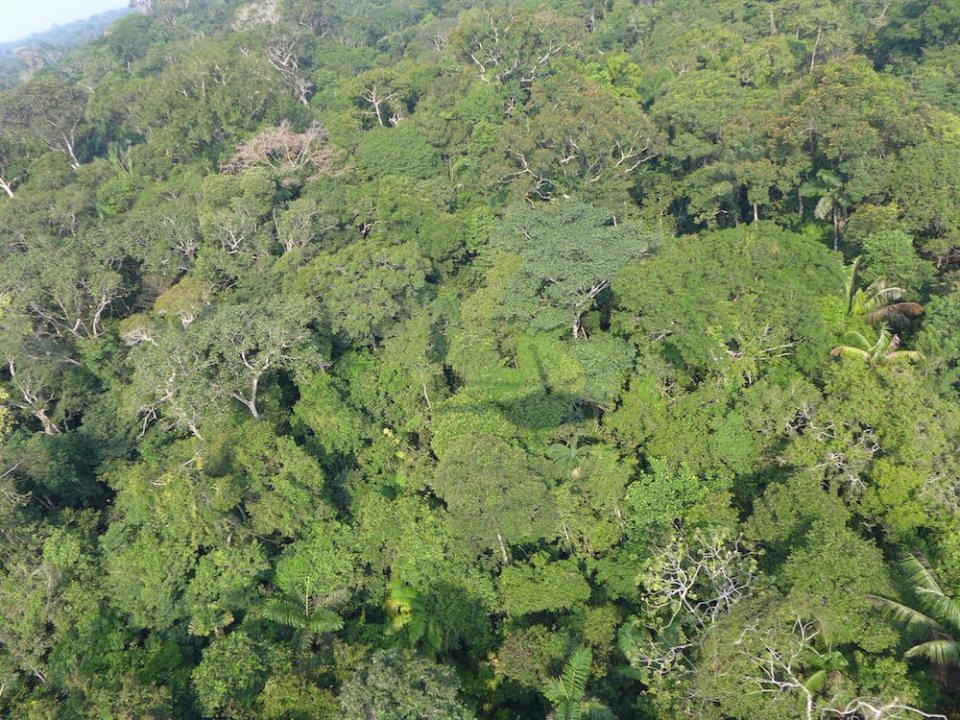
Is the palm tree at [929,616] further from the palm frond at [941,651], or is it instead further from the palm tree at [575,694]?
the palm tree at [575,694]

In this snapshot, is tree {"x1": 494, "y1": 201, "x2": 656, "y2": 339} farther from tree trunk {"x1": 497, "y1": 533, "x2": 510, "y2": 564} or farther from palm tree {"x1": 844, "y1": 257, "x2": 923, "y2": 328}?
tree trunk {"x1": 497, "y1": 533, "x2": 510, "y2": 564}

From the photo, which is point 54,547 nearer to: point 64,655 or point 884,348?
point 64,655

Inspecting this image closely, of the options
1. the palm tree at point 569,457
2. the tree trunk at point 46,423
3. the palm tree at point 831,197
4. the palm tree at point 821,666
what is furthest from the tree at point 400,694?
the palm tree at point 831,197

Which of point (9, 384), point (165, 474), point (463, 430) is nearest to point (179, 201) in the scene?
point (9, 384)

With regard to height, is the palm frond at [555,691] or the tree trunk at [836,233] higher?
the tree trunk at [836,233]

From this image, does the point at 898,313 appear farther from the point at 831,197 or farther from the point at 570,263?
the point at 570,263

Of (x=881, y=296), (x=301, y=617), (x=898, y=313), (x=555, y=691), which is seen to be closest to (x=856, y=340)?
(x=898, y=313)
